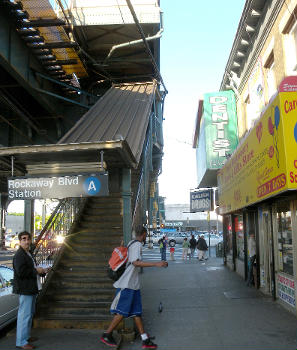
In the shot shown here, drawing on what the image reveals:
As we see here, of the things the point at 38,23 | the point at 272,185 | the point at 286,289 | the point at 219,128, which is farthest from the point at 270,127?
the point at 219,128

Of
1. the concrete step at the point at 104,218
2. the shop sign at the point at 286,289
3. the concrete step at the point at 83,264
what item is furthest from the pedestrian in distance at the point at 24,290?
the shop sign at the point at 286,289

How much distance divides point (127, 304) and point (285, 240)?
4.10 metres

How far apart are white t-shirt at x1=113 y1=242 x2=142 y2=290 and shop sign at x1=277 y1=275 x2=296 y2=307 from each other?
139 inches

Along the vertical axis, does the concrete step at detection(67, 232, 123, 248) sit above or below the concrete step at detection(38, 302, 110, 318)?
above

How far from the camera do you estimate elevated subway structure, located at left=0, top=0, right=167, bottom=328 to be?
7023mm

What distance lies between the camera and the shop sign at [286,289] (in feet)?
24.5

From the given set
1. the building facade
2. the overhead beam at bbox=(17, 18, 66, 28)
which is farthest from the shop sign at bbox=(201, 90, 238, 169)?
the overhead beam at bbox=(17, 18, 66, 28)

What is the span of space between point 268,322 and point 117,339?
117 inches

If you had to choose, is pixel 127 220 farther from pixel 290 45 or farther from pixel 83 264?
pixel 290 45

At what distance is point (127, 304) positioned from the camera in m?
5.72

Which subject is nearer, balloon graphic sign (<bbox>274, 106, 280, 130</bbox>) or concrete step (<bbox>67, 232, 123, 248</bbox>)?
balloon graphic sign (<bbox>274, 106, 280, 130</bbox>)

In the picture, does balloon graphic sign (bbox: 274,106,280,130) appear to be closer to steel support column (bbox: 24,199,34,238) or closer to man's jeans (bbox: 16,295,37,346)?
man's jeans (bbox: 16,295,37,346)

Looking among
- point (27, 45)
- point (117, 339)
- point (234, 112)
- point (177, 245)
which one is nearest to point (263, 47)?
point (234, 112)

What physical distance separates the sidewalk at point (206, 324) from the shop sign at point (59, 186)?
7.96 feet
